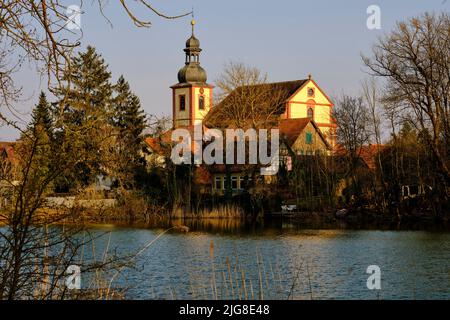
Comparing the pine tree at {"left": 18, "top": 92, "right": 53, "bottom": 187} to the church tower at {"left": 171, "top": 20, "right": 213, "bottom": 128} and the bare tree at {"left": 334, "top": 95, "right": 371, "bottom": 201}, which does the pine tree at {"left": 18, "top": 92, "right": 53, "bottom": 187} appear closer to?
the bare tree at {"left": 334, "top": 95, "right": 371, "bottom": 201}

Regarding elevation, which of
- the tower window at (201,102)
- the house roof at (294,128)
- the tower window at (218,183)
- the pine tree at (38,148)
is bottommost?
the pine tree at (38,148)

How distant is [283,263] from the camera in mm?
21172

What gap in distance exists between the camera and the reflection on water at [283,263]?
15547 mm

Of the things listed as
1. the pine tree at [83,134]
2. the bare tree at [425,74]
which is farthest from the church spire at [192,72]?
the pine tree at [83,134]

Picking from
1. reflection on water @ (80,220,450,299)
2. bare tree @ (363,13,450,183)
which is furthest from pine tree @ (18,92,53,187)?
bare tree @ (363,13,450,183)

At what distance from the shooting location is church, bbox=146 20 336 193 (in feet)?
152

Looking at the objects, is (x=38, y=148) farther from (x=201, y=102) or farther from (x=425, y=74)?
(x=201, y=102)

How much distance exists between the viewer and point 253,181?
43.8m

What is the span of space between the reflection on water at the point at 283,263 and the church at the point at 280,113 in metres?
11.1

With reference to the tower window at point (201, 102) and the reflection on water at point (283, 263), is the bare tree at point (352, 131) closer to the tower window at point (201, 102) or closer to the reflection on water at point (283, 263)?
the reflection on water at point (283, 263)

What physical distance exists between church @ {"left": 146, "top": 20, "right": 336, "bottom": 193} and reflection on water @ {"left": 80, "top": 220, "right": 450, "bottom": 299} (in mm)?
11100

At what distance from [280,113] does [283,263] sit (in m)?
33.4

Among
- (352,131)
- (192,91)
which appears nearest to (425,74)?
(352,131)
